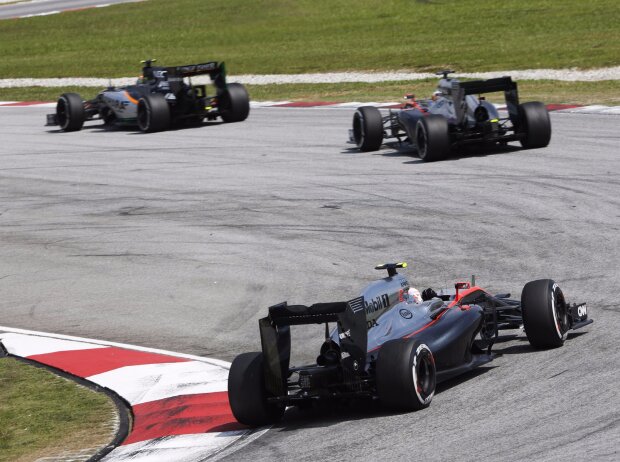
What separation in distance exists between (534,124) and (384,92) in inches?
410

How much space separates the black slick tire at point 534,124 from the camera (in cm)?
1897

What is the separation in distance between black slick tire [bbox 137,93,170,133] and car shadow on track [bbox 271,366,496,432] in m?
16.9

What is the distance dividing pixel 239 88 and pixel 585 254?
14683mm

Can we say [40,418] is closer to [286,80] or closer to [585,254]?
[585,254]

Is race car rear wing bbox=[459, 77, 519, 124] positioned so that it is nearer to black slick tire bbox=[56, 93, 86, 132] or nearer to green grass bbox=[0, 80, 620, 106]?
green grass bbox=[0, 80, 620, 106]

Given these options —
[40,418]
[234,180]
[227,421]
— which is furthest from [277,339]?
[234,180]

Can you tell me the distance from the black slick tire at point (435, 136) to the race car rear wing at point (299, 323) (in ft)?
36.1

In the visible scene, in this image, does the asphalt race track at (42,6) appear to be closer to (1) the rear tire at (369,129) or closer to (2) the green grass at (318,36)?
(2) the green grass at (318,36)

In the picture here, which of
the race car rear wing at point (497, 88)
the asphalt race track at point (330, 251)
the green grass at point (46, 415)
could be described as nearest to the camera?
the asphalt race track at point (330, 251)

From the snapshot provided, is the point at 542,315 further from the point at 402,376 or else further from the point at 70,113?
the point at 70,113

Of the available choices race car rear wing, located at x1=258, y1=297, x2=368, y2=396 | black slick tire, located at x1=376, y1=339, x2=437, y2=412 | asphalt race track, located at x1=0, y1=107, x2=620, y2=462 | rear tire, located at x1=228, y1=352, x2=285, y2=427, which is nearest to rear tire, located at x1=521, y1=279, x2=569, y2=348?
asphalt race track, located at x1=0, y1=107, x2=620, y2=462

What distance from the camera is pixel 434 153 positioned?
61.8 feet

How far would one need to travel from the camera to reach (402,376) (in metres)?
7.50

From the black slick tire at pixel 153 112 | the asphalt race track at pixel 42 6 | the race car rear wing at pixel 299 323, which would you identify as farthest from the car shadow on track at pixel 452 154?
the asphalt race track at pixel 42 6
